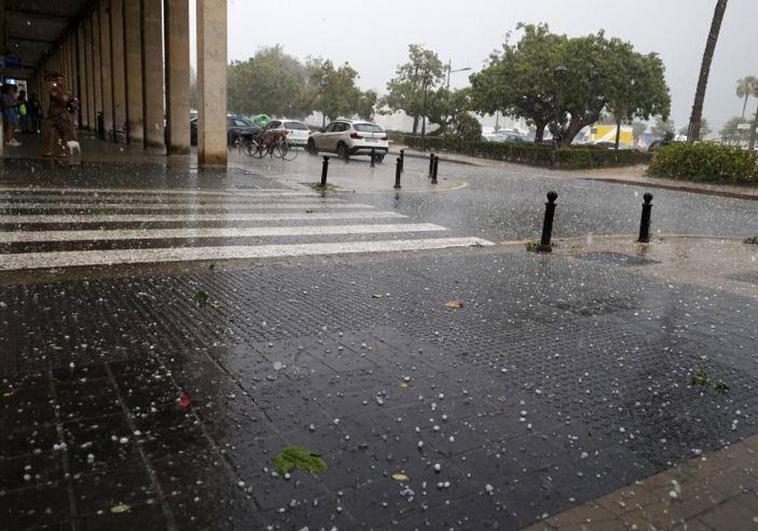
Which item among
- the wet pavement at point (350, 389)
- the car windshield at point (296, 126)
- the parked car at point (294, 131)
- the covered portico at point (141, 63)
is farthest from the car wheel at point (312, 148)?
the wet pavement at point (350, 389)

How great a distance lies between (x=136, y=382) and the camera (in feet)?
12.3

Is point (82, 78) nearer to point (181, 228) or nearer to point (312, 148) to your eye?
point (312, 148)

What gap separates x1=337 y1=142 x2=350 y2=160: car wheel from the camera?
90.0 ft

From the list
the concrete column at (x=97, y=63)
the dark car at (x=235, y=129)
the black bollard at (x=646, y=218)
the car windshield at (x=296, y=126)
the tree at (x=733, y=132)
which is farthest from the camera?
the tree at (x=733, y=132)

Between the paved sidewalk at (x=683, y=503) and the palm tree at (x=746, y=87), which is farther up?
the palm tree at (x=746, y=87)

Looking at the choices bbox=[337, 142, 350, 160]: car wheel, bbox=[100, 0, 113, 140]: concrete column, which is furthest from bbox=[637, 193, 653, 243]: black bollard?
bbox=[100, 0, 113, 140]: concrete column

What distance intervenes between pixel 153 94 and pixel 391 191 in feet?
49.1

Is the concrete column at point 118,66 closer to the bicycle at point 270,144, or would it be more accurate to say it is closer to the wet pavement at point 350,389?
the bicycle at point 270,144

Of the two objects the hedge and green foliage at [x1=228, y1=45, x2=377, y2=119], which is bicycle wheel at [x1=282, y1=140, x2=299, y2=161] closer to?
the hedge

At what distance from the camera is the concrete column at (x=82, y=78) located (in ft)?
132

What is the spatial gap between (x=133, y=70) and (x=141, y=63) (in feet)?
8.41

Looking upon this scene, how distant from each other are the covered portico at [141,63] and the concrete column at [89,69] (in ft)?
0.21

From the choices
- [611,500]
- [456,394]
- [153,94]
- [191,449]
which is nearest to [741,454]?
[611,500]

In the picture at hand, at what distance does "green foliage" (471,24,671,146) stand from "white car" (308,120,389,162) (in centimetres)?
1322
